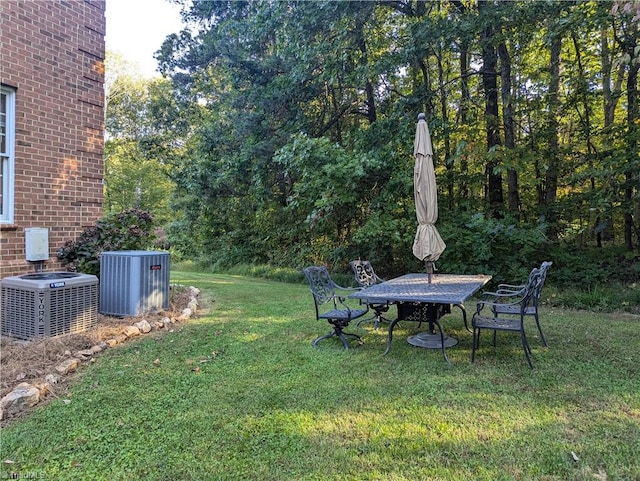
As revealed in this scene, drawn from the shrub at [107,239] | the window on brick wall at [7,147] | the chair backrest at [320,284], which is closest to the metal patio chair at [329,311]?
the chair backrest at [320,284]

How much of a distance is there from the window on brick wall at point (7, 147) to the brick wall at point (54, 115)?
2.4 inches

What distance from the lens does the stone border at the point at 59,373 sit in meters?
2.92

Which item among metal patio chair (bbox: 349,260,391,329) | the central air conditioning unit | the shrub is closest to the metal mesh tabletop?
metal patio chair (bbox: 349,260,391,329)

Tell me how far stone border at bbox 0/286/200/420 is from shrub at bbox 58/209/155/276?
1.36m

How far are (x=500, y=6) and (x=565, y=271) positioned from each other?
5681mm

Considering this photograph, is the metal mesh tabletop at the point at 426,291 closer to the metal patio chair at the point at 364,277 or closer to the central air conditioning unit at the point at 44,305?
the metal patio chair at the point at 364,277

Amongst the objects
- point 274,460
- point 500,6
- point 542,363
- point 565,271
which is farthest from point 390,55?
point 274,460

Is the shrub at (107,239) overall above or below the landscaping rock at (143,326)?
above

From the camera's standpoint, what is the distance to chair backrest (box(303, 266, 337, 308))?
194 inches

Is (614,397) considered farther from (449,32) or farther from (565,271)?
(449,32)

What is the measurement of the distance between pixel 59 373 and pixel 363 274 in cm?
433

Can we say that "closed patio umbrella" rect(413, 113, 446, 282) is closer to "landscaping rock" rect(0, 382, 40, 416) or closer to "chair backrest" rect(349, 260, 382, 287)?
"chair backrest" rect(349, 260, 382, 287)

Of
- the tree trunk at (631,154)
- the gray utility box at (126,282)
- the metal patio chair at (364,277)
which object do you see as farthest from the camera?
the tree trunk at (631,154)

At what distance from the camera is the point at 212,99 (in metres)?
18.5
